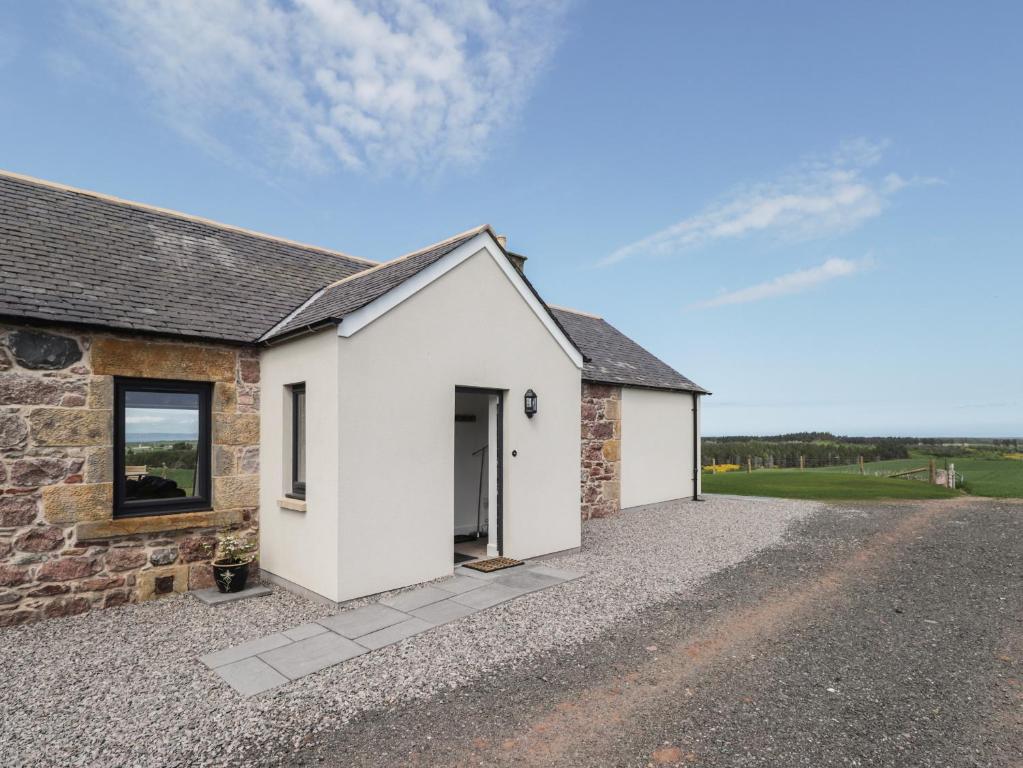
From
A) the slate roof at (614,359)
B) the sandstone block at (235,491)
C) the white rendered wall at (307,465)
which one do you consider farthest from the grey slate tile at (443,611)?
the slate roof at (614,359)

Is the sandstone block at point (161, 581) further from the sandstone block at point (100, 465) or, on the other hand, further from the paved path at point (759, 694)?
the paved path at point (759, 694)

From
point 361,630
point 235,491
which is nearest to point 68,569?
point 235,491

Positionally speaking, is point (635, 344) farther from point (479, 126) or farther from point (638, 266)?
point (479, 126)

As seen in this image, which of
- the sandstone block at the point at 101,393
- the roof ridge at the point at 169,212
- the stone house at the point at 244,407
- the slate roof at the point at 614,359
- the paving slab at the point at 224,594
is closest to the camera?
the stone house at the point at 244,407

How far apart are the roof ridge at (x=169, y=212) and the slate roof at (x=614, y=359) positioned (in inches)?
229

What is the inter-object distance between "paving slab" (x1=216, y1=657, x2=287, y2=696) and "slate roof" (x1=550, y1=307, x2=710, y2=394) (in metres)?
9.14

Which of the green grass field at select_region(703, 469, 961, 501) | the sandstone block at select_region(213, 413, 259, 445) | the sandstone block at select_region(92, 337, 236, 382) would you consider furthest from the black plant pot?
the green grass field at select_region(703, 469, 961, 501)

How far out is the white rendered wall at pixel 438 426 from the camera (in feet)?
19.9

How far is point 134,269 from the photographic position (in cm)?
712

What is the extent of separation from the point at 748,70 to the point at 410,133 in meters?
7.23

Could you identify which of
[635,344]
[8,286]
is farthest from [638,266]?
[8,286]

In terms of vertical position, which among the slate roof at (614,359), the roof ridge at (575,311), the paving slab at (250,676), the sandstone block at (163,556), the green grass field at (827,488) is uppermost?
the roof ridge at (575,311)

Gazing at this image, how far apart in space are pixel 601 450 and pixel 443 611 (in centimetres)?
776

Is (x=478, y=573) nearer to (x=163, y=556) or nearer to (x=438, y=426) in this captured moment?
(x=438, y=426)
